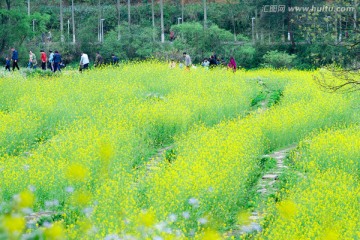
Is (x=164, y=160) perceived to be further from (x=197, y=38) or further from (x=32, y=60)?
(x=197, y=38)

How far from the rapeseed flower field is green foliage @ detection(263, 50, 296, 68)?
18.7 meters

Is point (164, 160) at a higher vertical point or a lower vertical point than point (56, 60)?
lower

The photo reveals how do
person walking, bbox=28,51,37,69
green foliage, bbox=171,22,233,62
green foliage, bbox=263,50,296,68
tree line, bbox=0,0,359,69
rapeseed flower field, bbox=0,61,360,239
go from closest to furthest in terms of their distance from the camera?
rapeseed flower field, bbox=0,61,360,239 → person walking, bbox=28,51,37,69 → tree line, bbox=0,0,359,69 → green foliage, bbox=263,50,296,68 → green foliage, bbox=171,22,233,62

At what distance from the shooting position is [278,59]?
42312 millimetres

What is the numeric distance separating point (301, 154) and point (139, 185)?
3.89 meters

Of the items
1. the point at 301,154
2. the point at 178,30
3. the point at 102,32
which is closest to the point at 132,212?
the point at 301,154

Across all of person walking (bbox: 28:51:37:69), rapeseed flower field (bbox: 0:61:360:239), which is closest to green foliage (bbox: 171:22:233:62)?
person walking (bbox: 28:51:37:69)

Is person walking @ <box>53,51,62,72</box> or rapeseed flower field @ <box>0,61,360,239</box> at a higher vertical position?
person walking @ <box>53,51,62,72</box>

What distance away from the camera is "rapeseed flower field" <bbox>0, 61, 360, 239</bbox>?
7539 mm

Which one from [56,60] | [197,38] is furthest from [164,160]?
[197,38]

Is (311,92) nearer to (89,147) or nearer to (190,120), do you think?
(190,120)

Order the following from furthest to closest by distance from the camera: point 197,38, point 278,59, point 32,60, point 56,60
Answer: point 197,38 < point 278,59 < point 32,60 < point 56,60

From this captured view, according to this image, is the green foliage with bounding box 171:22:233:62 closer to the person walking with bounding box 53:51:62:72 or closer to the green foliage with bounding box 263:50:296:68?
the green foliage with bounding box 263:50:296:68

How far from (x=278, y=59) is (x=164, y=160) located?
3058 cm
